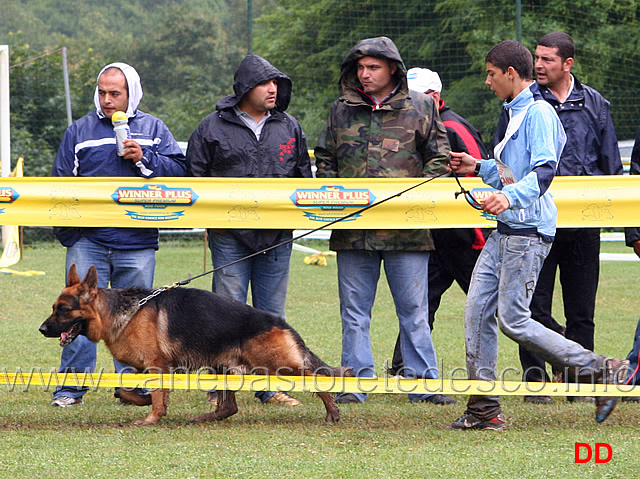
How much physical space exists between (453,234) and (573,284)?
2.98ft

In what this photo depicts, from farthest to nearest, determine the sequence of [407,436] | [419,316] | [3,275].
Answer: [3,275], [419,316], [407,436]

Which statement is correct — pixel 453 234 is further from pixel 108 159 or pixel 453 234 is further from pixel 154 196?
pixel 108 159

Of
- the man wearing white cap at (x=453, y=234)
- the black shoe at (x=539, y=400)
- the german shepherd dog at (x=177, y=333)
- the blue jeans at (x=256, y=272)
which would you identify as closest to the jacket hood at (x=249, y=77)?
the blue jeans at (x=256, y=272)

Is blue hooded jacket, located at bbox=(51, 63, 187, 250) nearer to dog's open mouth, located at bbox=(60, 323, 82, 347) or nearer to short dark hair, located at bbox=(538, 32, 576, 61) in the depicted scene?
dog's open mouth, located at bbox=(60, 323, 82, 347)

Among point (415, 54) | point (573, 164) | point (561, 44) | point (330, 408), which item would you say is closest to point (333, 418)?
point (330, 408)

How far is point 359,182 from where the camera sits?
566 centimetres

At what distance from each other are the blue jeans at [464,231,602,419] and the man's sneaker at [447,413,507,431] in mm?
39

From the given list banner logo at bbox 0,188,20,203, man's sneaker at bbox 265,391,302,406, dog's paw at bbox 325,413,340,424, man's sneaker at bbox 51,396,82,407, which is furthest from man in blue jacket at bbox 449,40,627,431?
banner logo at bbox 0,188,20,203

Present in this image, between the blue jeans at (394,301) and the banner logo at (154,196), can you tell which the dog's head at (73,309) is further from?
the blue jeans at (394,301)

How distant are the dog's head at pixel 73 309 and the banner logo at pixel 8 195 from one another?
1.21 metres

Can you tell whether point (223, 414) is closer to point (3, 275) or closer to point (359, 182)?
point (359, 182)

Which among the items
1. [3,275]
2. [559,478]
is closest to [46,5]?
[3,275]

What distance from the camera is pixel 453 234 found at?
627 centimetres

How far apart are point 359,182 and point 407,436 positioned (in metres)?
1.74
